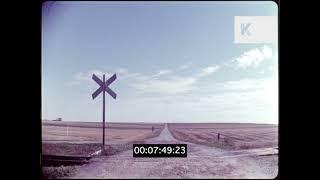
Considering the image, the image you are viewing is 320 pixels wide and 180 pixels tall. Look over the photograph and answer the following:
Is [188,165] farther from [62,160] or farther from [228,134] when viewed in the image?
[62,160]

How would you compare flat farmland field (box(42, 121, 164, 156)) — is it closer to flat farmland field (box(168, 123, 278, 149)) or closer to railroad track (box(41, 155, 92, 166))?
railroad track (box(41, 155, 92, 166))

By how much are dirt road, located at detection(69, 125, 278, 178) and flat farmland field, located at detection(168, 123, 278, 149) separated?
0.04 m

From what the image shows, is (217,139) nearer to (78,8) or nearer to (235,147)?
(235,147)

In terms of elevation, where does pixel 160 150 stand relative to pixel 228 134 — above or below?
below

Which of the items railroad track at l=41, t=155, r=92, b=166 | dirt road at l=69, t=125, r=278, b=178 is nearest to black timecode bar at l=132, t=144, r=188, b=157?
dirt road at l=69, t=125, r=278, b=178

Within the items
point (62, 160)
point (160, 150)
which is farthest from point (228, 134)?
point (62, 160)

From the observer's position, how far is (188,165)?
107 inches

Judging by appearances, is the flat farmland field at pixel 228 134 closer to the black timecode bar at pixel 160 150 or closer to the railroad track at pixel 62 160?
the black timecode bar at pixel 160 150

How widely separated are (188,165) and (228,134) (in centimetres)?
38

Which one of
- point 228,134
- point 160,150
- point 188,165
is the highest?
point 228,134

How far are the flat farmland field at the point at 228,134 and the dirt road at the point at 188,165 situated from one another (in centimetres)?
4

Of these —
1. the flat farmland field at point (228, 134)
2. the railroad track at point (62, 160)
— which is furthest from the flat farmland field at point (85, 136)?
the flat farmland field at point (228, 134)
